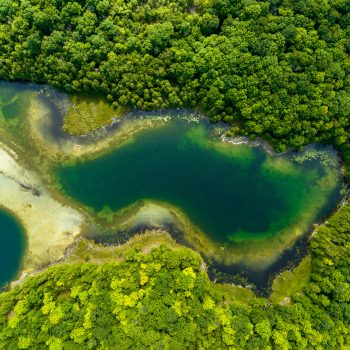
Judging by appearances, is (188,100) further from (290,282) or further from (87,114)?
(290,282)

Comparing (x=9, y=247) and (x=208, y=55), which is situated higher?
(x=208, y=55)

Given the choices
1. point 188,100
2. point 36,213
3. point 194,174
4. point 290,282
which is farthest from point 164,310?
point 188,100

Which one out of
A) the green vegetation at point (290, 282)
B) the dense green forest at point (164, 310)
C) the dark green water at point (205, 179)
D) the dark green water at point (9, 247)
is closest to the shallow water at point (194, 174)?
the dark green water at point (205, 179)

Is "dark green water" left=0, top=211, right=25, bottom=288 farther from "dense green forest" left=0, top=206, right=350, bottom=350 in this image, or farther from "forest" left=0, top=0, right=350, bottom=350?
"dense green forest" left=0, top=206, right=350, bottom=350

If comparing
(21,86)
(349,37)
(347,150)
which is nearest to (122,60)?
(21,86)

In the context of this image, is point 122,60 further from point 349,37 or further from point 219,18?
point 349,37

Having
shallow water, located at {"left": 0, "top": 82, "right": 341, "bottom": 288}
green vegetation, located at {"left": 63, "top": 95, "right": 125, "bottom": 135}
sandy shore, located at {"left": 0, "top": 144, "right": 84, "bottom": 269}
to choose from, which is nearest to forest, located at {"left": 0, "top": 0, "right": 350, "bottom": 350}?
green vegetation, located at {"left": 63, "top": 95, "right": 125, "bottom": 135}

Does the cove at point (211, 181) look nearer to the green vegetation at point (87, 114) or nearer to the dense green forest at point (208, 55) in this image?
the dense green forest at point (208, 55)
